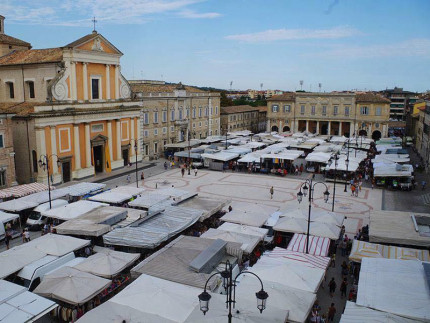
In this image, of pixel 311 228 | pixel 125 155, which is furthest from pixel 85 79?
pixel 311 228

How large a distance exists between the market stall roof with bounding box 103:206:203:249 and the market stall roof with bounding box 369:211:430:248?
877 centimetres

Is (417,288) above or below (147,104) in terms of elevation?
below

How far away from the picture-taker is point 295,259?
1511 cm

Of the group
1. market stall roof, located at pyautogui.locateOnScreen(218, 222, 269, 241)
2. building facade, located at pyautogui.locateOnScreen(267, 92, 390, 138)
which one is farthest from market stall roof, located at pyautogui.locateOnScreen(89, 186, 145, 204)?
building facade, located at pyautogui.locateOnScreen(267, 92, 390, 138)

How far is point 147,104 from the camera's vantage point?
44.7m

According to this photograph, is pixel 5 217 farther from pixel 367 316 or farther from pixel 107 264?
pixel 367 316

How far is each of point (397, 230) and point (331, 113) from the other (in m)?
49.7

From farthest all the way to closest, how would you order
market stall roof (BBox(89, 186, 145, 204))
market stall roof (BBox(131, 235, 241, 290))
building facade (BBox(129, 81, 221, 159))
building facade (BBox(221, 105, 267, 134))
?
building facade (BBox(221, 105, 267, 134)) < building facade (BBox(129, 81, 221, 159)) < market stall roof (BBox(89, 186, 145, 204)) < market stall roof (BBox(131, 235, 241, 290))

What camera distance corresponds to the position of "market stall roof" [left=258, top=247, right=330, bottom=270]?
14.7 m

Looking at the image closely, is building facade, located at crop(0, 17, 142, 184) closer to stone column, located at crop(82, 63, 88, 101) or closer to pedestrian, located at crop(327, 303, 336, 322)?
stone column, located at crop(82, 63, 88, 101)

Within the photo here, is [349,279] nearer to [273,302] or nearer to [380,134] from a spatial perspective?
[273,302]

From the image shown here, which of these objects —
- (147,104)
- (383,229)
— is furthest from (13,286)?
(147,104)

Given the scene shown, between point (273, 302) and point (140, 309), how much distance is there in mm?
4025

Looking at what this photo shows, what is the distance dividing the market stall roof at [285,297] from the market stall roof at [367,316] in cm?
119
